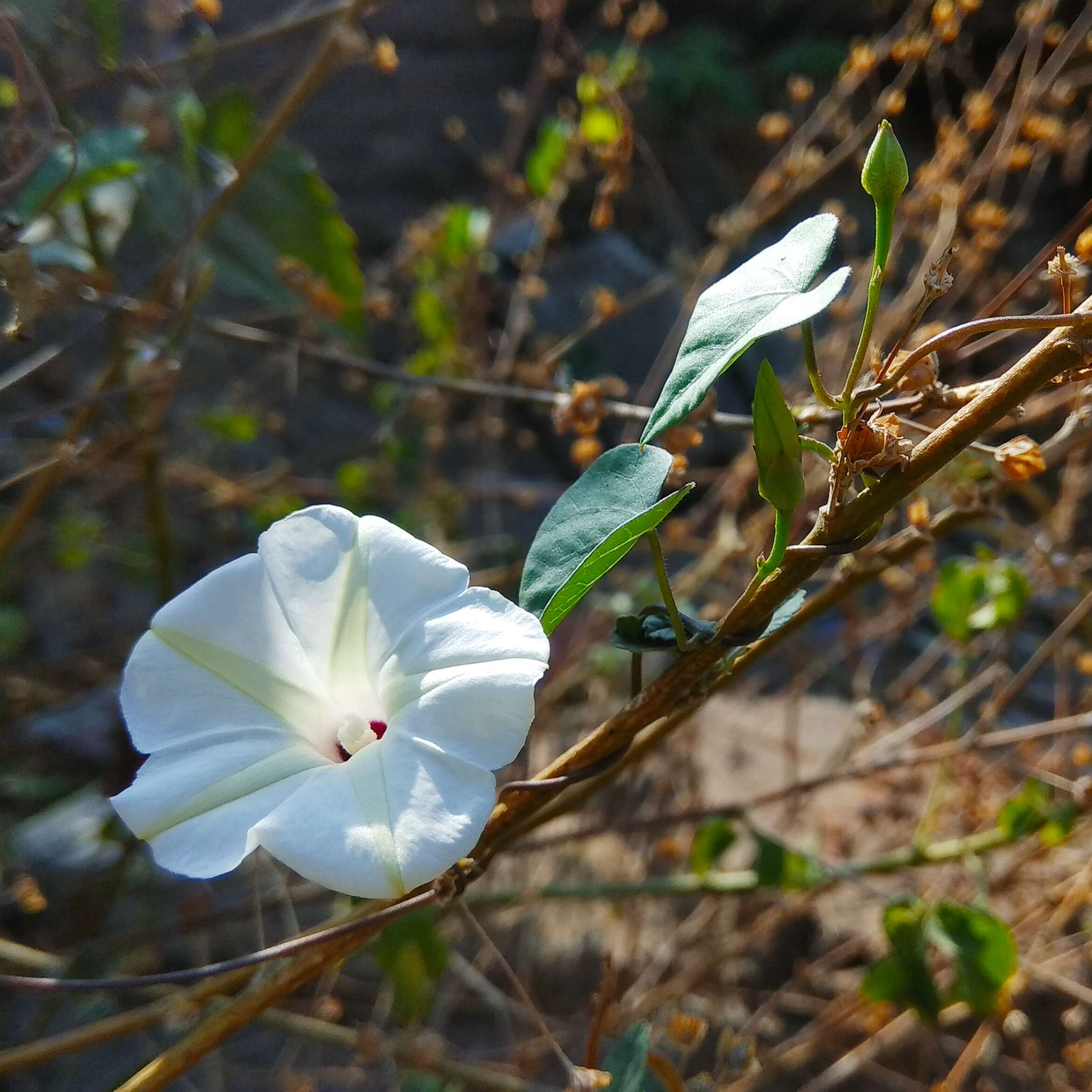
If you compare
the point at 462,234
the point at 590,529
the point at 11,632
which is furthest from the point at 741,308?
the point at 11,632

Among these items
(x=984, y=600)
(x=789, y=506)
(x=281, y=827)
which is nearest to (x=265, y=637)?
(x=281, y=827)

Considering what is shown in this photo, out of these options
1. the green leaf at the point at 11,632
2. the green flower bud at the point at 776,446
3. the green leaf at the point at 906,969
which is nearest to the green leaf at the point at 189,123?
the green flower bud at the point at 776,446

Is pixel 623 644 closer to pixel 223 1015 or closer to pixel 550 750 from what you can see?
pixel 223 1015

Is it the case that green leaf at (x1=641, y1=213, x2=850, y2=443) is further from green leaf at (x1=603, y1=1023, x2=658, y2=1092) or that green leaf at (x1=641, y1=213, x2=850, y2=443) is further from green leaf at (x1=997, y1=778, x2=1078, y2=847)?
green leaf at (x1=997, y1=778, x2=1078, y2=847)

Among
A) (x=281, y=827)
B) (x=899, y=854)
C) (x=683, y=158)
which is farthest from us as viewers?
(x=683, y=158)

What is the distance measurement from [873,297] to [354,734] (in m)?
0.51

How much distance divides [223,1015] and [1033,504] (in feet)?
3.74

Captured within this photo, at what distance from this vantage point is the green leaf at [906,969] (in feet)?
3.91

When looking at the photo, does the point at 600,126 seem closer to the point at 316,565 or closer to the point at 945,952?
the point at 316,565

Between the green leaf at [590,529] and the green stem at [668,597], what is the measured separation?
2 cm

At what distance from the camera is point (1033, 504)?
1.25 metres

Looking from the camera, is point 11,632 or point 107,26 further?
point 11,632

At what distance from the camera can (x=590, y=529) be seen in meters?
0.63

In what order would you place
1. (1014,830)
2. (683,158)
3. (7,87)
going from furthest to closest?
(683,158) < (7,87) < (1014,830)
